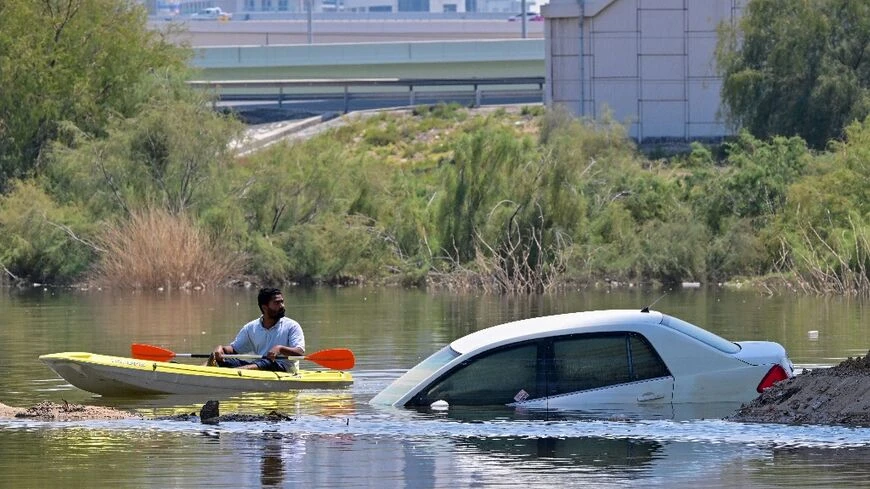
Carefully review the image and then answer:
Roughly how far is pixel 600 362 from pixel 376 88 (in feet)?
243

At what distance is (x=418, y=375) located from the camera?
58.5 feet

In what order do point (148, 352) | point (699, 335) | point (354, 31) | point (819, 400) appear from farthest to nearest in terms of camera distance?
point (354, 31) → point (148, 352) → point (819, 400) → point (699, 335)

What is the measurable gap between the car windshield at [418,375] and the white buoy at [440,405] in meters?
0.32

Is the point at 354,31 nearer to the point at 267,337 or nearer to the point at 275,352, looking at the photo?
the point at 267,337

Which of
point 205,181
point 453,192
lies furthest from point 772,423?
point 205,181

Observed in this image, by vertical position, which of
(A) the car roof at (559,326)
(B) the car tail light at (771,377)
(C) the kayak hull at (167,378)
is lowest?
(C) the kayak hull at (167,378)

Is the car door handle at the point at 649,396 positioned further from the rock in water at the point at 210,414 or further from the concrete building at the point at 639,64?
the concrete building at the point at 639,64

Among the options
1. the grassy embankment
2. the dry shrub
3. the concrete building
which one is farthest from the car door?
the concrete building

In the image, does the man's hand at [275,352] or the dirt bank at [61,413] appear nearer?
the dirt bank at [61,413]

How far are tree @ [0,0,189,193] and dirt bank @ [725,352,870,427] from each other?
4654cm

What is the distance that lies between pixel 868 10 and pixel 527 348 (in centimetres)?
4897

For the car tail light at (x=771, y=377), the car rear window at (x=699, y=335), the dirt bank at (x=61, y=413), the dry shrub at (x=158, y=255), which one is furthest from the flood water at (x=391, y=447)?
the dry shrub at (x=158, y=255)

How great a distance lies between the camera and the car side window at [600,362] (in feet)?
53.9

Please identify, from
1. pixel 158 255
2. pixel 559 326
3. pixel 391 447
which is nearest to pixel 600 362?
pixel 559 326
